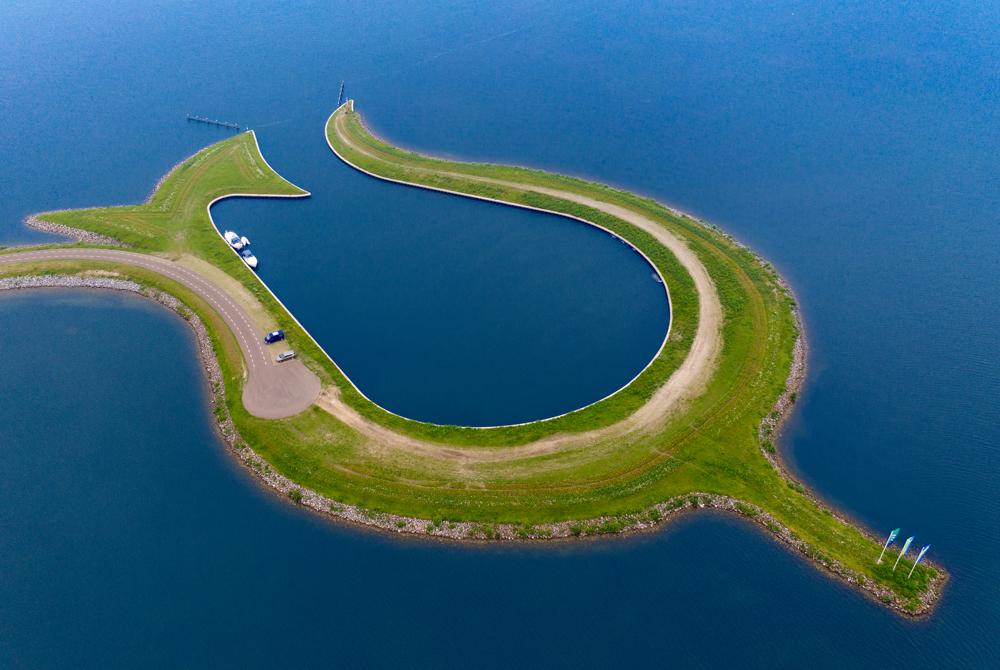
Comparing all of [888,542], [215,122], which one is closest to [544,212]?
Result: [888,542]

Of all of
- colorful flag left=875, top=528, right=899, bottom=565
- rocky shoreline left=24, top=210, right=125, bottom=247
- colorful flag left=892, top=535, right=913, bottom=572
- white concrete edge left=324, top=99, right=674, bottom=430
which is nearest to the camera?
colorful flag left=892, top=535, right=913, bottom=572

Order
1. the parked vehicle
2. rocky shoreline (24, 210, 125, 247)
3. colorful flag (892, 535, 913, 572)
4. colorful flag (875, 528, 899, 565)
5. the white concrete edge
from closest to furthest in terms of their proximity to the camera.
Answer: colorful flag (892, 535, 913, 572) < colorful flag (875, 528, 899, 565) < the white concrete edge < the parked vehicle < rocky shoreline (24, 210, 125, 247)

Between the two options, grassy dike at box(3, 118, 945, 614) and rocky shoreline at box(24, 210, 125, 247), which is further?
rocky shoreline at box(24, 210, 125, 247)

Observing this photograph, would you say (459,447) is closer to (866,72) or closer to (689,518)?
(689,518)

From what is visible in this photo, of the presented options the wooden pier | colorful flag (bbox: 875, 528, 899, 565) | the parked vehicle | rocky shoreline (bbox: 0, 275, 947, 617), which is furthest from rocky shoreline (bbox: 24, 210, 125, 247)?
colorful flag (bbox: 875, 528, 899, 565)

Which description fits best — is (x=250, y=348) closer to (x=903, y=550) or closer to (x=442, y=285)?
(x=442, y=285)

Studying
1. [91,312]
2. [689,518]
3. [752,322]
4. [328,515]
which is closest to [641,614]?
[689,518]

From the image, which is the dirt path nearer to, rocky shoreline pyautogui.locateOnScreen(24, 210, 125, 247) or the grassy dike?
the grassy dike
